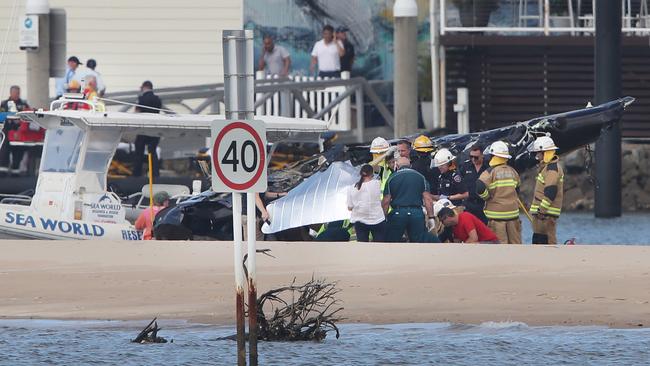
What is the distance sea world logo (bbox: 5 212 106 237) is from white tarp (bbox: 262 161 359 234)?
215 centimetres

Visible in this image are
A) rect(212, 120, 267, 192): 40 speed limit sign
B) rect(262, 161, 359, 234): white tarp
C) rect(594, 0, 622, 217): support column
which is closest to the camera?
rect(212, 120, 267, 192): 40 speed limit sign

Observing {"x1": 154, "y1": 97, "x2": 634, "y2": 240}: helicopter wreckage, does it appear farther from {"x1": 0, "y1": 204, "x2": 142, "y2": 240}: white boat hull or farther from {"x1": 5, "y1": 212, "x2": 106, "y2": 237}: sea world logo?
{"x1": 5, "y1": 212, "x2": 106, "y2": 237}: sea world logo

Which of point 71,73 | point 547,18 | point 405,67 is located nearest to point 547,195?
point 405,67

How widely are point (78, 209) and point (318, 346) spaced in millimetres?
7206

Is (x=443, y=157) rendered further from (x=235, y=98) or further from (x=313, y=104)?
(x=313, y=104)

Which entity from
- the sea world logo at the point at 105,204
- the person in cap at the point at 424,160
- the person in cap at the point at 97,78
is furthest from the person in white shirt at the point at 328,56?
the person in cap at the point at 424,160

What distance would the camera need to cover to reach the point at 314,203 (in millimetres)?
22953

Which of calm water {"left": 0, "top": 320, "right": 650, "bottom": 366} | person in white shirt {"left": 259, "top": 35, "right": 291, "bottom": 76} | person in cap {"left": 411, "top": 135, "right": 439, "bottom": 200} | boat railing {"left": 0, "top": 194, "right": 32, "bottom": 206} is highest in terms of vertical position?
person in white shirt {"left": 259, "top": 35, "right": 291, "bottom": 76}

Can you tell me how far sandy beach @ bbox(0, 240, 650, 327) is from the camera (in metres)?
18.3

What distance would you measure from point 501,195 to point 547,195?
1.86ft

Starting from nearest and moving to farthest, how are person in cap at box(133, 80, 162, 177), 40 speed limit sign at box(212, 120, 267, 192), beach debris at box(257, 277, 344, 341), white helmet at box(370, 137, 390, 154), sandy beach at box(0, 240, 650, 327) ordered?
40 speed limit sign at box(212, 120, 267, 192), beach debris at box(257, 277, 344, 341), sandy beach at box(0, 240, 650, 327), white helmet at box(370, 137, 390, 154), person in cap at box(133, 80, 162, 177)

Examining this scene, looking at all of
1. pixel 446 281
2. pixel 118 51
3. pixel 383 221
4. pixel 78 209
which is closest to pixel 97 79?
pixel 118 51

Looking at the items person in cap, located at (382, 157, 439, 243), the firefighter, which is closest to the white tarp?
the firefighter

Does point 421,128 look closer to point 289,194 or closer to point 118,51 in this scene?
point 118,51
